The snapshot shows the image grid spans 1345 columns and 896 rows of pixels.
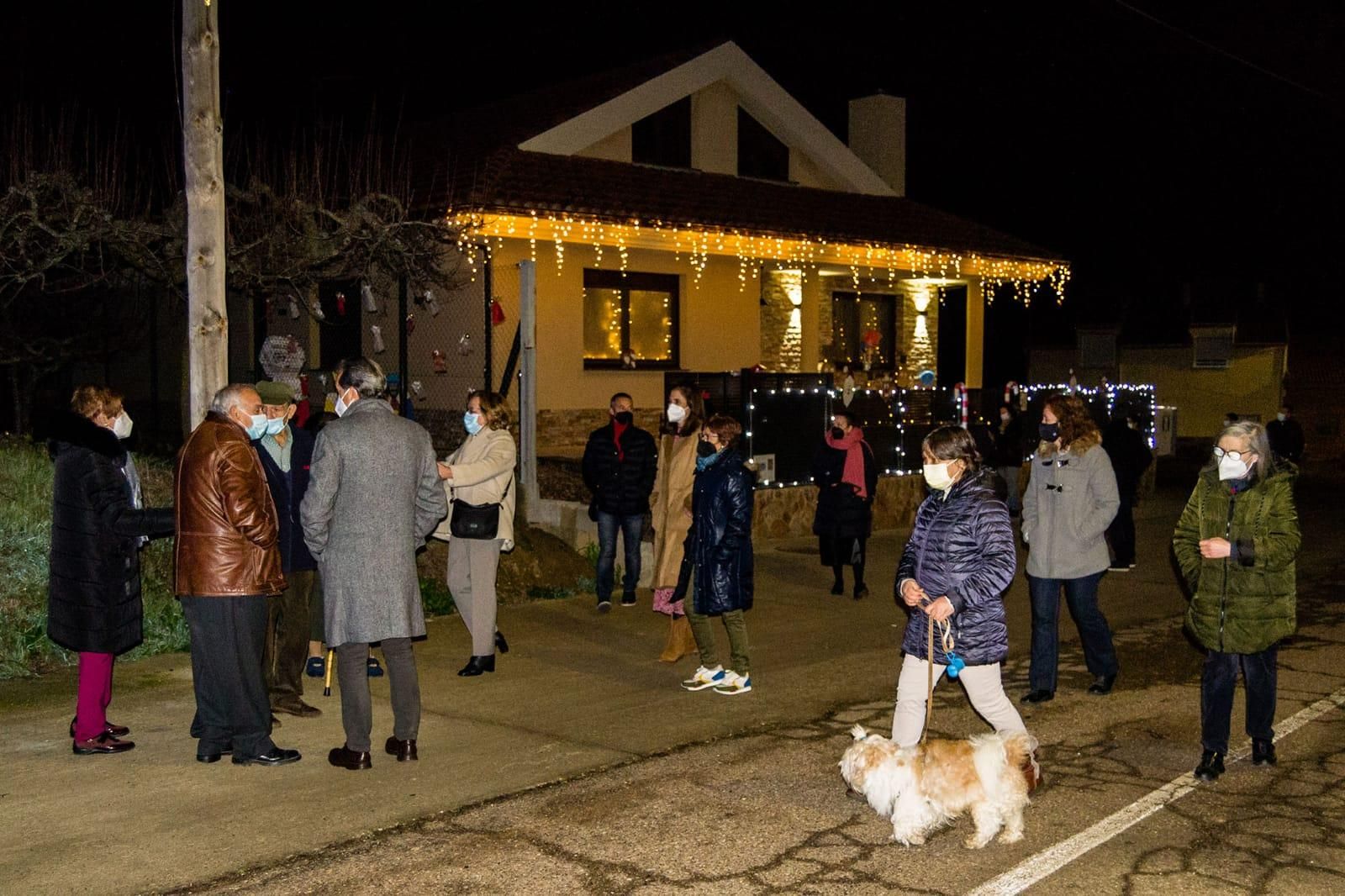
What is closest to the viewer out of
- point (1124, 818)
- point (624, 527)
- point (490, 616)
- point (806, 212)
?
point (1124, 818)

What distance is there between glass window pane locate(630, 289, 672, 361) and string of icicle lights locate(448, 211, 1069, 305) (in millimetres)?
668

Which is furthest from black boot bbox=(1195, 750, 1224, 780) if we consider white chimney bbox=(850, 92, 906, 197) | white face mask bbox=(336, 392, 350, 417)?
white chimney bbox=(850, 92, 906, 197)

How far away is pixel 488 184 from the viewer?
16.2 meters

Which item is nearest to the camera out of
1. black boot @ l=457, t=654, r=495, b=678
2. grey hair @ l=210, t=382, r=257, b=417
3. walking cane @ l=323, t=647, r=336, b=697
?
grey hair @ l=210, t=382, r=257, b=417

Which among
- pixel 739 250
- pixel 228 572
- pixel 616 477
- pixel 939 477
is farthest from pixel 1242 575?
pixel 739 250

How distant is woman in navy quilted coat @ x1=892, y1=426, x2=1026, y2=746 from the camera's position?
5.62m

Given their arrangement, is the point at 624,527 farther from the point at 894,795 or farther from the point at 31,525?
the point at 894,795

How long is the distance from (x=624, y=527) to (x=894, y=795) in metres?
6.13

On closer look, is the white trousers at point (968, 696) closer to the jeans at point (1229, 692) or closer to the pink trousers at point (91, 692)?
the jeans at point (1229, 692)

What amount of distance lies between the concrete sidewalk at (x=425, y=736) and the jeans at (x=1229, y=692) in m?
1.92

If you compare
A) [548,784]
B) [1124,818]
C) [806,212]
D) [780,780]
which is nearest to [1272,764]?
[1124,818]

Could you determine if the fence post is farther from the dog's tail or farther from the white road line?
the dog's tail

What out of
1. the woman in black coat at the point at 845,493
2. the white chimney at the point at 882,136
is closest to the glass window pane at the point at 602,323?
the woman in black coat at the point at 845,493

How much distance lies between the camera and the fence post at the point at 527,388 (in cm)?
1235
